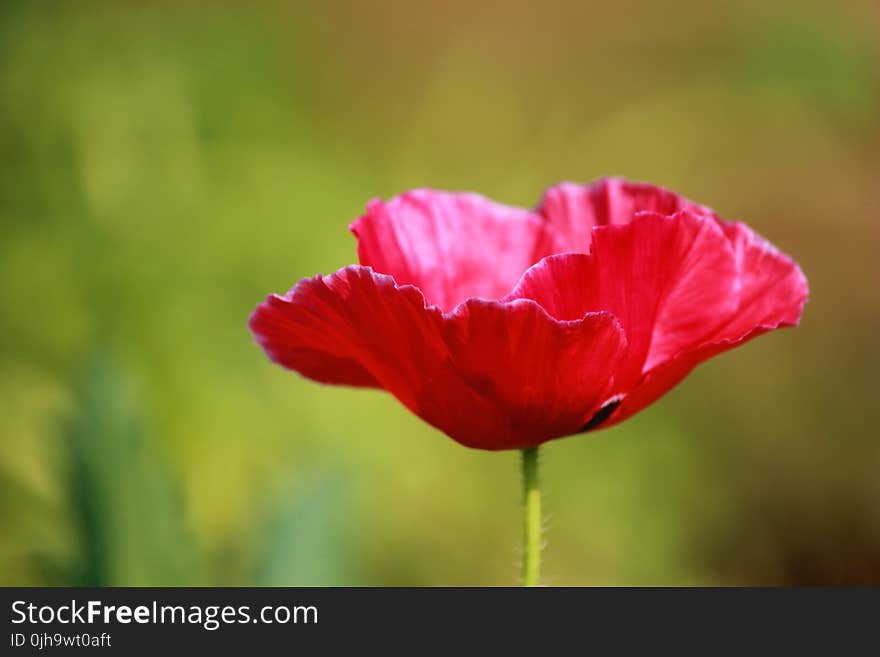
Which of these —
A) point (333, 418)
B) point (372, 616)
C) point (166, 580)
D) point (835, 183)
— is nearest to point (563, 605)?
point (372, 616)

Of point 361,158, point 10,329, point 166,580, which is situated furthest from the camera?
point 361,158

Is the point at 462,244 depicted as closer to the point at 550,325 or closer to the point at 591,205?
the point at 591,205

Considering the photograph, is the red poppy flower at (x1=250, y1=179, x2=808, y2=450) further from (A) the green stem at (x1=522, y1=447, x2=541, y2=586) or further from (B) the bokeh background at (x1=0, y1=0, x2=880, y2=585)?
(B) the bokeh background at (x1=0, y1=0, x2=880, y2=585)

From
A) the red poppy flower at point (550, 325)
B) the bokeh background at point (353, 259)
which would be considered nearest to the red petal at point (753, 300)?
the red poppy flower at point (550, 325)

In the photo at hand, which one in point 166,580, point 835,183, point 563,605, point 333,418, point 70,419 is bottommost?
point 563,605

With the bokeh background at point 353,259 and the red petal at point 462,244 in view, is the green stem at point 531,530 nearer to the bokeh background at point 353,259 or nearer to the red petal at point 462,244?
the red petal at point 462,244

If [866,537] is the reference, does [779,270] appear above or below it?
below

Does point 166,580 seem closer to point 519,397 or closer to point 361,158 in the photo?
point 519,397

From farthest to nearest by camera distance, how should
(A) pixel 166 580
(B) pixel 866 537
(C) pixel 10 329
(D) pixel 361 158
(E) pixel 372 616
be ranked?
1. (D) pixel 361 158
2. (B) pixel 866 537
3. (C) pixel 10 329
4. (A) pixel 166 580
5. (E) pixel 372 616

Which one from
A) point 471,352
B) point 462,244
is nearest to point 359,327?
point 471,352
